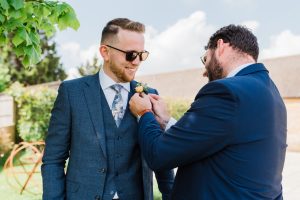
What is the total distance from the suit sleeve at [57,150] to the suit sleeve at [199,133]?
0.69 m

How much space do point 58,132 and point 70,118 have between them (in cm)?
13

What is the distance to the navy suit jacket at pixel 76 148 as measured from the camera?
2951mm

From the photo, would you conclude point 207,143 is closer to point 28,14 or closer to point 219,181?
point 219,181

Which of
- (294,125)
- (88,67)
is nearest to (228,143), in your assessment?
(294,125)

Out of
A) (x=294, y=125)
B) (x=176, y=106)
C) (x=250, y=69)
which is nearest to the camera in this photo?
(x=250, y=69)

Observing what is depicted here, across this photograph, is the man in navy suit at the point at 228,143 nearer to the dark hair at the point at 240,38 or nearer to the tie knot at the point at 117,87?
the dark hair at the point at 240,38

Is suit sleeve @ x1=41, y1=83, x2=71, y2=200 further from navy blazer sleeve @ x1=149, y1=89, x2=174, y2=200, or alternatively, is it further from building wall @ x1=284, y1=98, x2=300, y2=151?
building wall @ x1=284, y1=98, x2=300, y2=151

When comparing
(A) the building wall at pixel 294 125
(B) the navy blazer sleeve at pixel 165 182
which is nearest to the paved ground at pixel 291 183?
(B) the navy blazer sleeve at pixel 165 182

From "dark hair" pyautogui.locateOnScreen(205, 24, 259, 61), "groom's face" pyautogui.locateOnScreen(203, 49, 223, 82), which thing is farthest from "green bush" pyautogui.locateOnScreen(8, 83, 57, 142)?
"dark hair" pyautogui.locateOnScreen(205, 24, 259, 61)

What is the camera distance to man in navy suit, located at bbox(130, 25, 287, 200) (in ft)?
8.04

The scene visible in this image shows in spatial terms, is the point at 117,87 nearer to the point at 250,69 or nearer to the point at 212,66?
the point at 212,66

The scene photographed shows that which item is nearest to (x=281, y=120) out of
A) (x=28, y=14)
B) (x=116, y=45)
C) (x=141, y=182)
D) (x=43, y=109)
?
(x=141, y=182)

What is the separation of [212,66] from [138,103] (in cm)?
58

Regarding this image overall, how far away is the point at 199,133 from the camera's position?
248 centimetres
